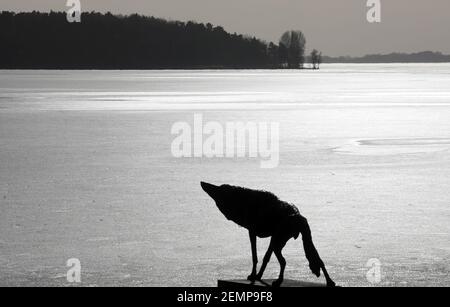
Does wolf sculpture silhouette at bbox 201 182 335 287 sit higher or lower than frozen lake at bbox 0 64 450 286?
higher

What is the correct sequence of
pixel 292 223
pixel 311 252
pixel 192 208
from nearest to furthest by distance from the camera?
1. pixel 292 223
2. pixel 311 252
3. pixel 192 208

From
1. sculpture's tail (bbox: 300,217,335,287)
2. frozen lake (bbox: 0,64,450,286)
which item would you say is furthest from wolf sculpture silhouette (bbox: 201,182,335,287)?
frozen lake (bbox: 0,64,450,286)

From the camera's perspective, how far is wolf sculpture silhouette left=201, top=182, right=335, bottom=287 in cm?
598

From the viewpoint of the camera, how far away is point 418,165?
18.4 metres

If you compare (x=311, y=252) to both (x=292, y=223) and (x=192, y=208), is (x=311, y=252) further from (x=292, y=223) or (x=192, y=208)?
(x=192, y=208)

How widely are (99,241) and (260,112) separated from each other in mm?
30564

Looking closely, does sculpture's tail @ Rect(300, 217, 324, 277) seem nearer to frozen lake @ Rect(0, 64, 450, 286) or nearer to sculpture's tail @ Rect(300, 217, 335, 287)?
sculpture's tail @ Rect(300, 217, 335, 287)

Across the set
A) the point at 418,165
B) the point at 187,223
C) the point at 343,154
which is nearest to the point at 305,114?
the point at 343,154

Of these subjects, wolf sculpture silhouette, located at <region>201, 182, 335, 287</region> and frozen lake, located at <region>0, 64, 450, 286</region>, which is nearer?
wolf sculpture silhouette, located at <region>201, 182, 335, 287</region>

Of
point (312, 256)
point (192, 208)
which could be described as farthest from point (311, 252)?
point (192, 208)

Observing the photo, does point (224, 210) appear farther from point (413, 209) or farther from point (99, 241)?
point (413, 209)

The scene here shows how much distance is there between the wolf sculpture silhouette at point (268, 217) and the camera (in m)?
5.98

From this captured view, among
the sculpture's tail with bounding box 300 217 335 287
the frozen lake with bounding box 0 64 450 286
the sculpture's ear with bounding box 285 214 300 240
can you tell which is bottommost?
the frozen lake with bounding box 0 64 450 286

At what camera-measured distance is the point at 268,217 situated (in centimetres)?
600
